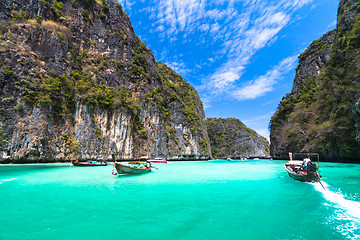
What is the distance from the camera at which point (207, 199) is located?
29.1 ft

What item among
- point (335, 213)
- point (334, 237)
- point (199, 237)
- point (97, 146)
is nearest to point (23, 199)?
point (199, 237)

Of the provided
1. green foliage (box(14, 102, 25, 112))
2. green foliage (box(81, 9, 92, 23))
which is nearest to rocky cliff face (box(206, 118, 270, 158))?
green foliage (box(81, 9, 92, 23))

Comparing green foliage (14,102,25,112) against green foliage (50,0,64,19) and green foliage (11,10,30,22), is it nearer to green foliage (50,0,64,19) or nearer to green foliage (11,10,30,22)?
green foliage (11,10,30,22)

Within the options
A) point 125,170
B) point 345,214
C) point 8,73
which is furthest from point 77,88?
point 345,214

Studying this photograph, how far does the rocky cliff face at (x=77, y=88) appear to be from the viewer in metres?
29.0

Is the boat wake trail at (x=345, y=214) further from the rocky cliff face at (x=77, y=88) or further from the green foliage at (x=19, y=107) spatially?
the green foliage at (x=19, y=107)

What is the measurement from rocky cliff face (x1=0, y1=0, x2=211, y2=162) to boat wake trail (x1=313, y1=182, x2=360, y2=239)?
36.1 meters

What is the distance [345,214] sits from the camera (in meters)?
6.76

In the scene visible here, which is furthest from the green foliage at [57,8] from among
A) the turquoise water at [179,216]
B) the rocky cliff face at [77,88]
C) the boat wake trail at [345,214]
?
the boat wake trail at [345,214]

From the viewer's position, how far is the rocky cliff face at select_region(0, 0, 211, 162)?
29.0m

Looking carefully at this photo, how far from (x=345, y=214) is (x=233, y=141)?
381ft

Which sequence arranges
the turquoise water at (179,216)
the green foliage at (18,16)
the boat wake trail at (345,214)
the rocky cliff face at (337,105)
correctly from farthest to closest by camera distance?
the green foliage at (18,16), the rocky cliff face at (337,105), the boat wake trail at (345,214), the turquoise water at (179,216)

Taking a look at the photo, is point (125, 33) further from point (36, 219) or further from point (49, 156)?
point (36, 219)

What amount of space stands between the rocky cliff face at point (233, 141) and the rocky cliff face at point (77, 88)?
64530 millimetres
